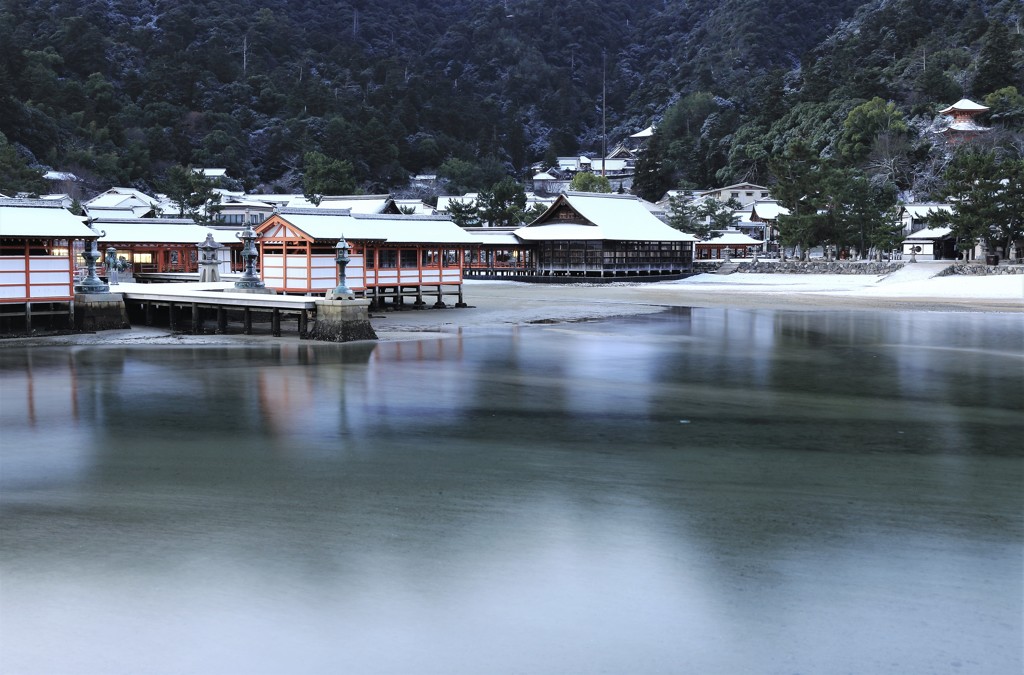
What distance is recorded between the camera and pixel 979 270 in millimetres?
48344

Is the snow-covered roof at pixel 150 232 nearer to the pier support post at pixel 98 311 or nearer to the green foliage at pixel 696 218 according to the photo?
the pier support post at pixel 98 311

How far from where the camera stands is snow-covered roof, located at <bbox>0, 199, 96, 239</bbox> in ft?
85.1

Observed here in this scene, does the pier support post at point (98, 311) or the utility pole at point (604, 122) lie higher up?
the utility pole at point (604, 122)

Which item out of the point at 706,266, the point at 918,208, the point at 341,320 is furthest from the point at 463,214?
the point at 341,320

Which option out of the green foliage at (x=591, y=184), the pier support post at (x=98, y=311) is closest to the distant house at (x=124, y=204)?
the green foliage at (x=591, y=184)

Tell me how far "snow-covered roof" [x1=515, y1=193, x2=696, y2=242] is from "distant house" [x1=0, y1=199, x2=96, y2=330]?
34293 millimetres

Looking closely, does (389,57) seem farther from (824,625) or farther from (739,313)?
(824,625)

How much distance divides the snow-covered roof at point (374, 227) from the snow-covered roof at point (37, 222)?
19.0 feet

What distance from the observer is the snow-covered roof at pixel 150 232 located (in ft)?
146

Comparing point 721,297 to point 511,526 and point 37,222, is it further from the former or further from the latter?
point 511,526

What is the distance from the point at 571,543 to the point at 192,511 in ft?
11.5

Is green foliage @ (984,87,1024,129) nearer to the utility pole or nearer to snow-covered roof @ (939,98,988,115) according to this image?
snow-covered roof @ (939,98,988,115)

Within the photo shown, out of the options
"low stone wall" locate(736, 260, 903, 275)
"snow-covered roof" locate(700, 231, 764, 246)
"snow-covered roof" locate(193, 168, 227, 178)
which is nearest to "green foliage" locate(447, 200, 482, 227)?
"snow-covered roof" locate(700, 231, 764, 246)

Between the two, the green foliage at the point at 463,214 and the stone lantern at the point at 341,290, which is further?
the green foliage at the point at 463,214
